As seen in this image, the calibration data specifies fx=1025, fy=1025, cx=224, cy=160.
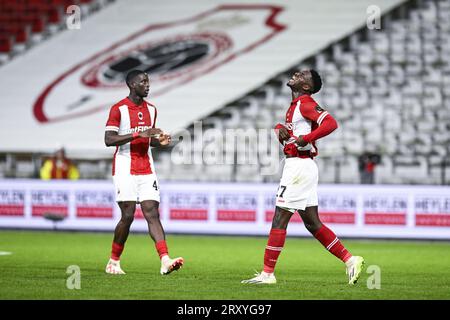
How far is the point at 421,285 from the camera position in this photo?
11141 millimetres

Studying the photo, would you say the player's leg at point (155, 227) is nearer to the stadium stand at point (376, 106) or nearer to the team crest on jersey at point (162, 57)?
the stadium stand at point (376, 106)

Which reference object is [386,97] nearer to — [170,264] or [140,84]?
[140,84]

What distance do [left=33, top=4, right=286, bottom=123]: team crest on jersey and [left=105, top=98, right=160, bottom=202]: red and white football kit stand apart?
1673cm

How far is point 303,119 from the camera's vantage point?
11148 mm

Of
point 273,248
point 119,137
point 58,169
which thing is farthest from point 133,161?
point 58,169

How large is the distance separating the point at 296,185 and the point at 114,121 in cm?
226

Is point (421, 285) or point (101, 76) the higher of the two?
point (101, 76)

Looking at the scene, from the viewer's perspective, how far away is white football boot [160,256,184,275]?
1117 cm

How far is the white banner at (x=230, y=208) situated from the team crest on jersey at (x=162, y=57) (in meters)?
7.53

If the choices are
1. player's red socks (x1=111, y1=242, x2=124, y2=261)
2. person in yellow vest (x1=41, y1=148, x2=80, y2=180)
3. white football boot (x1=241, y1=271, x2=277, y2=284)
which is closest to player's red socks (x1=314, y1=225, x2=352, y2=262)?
white football boot (x1=241, y1=271, x2=277, y2=284)

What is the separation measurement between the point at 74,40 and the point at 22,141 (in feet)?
17.8

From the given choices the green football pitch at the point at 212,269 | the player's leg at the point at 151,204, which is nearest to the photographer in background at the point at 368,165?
the green football pitch at the point at 212,269
